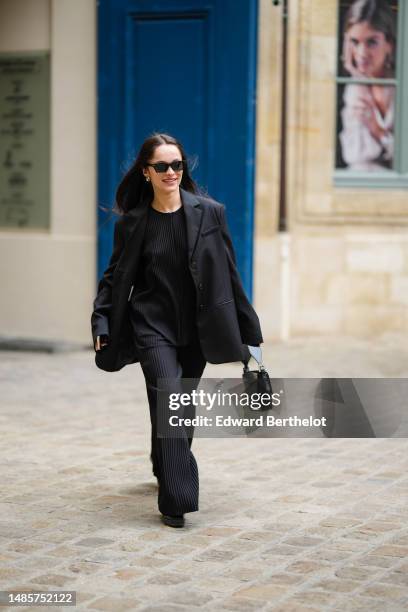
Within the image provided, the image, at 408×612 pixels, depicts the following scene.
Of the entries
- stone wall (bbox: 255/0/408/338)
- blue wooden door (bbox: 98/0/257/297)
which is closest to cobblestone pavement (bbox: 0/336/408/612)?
blue wooden door (bbox: 98/0/257/297)

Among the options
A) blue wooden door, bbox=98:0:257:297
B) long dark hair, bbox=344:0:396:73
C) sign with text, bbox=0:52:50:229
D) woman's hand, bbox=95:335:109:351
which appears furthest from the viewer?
long dark hair, bbox=344:0:396:73

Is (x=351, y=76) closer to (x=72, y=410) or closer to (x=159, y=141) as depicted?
(x=72, y=410)

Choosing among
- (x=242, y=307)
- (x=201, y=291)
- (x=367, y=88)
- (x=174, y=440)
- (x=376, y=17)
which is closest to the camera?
(x=174, y=440)

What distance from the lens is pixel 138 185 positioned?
5531 mm

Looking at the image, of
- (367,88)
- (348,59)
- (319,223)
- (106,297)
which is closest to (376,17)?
(348,59)

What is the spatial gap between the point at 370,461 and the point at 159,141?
225 cm

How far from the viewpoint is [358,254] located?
448 inches

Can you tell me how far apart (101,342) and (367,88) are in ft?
22.2

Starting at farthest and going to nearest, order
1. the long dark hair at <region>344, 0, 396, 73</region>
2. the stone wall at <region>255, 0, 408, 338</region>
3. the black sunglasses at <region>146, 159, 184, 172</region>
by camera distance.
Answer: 1. the long dark hair at <region>344, 0, 396, 73</region>
2. the stone wall at <region>255, 0, 408, 338</region>
3. the black sunglasses at <region>146, 159, 184, 172</region>

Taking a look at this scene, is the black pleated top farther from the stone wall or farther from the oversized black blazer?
the stone wall

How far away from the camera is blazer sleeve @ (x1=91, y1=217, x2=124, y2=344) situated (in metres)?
5.44

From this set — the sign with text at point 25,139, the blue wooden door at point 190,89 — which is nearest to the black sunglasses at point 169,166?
the blue wooden door at point 190,89

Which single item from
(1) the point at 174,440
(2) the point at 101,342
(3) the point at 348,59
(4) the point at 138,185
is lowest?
(1) the point at 174,440

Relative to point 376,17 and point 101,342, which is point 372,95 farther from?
point 101,342
